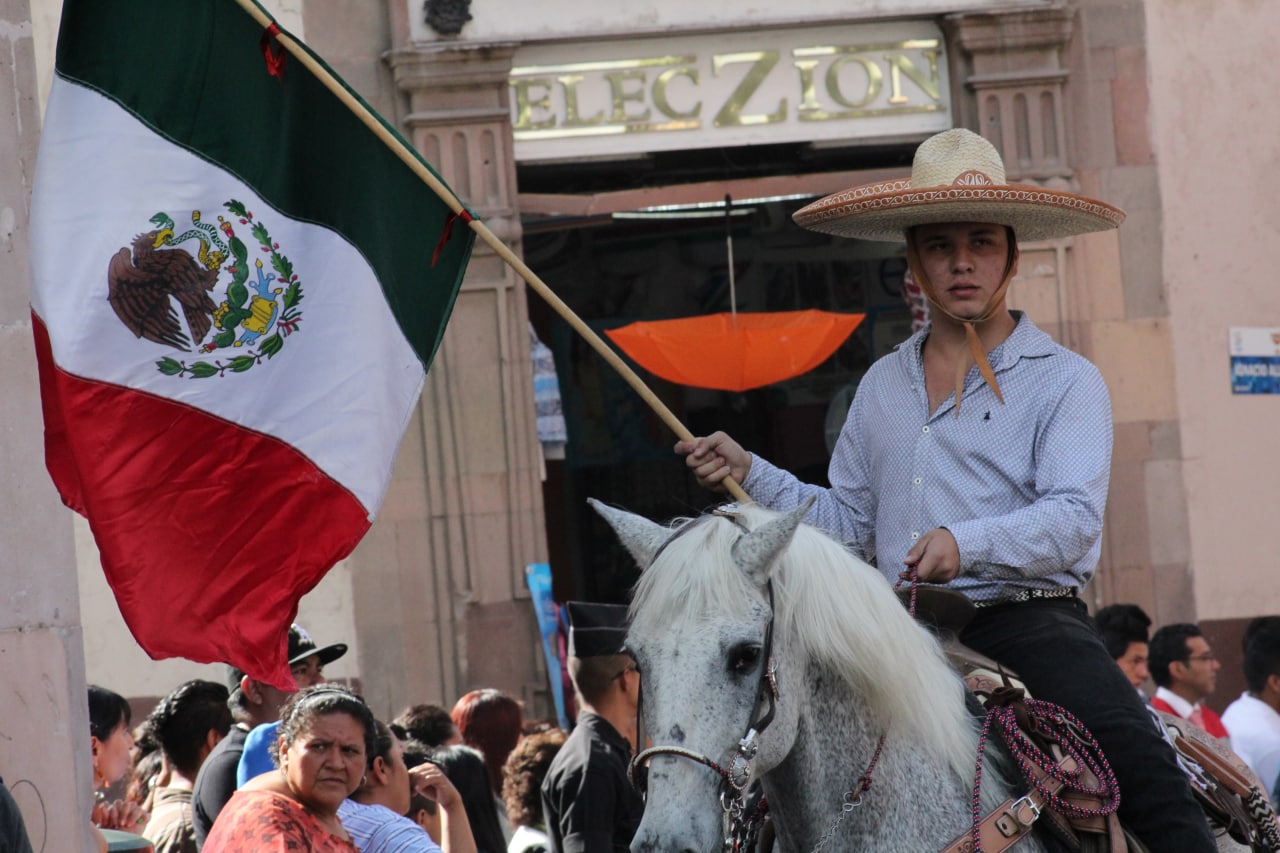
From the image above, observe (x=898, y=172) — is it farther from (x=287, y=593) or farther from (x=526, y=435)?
(x=287, y=593)

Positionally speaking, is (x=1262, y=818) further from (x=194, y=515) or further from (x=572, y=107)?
(x=572, y=107)

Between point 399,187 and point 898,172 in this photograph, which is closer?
point 399,187

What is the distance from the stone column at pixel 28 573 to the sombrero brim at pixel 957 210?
8.64 feet

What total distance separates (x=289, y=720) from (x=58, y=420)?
121cm

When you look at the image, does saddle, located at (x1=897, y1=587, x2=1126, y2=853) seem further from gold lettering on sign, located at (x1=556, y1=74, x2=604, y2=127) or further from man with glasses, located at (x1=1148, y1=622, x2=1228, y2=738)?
gold lettering on sign, located at (x1=556, y1=74, x2=604, y2=127)

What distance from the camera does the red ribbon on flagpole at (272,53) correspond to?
16.4 ft

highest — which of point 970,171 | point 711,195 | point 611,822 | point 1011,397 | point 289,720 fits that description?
point 711,195

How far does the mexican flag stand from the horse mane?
144cm

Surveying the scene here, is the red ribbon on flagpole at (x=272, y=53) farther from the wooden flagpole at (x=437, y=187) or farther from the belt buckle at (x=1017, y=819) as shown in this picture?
the belt buckle at (x=1017, y=819)

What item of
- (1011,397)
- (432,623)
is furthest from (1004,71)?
(1011,397)

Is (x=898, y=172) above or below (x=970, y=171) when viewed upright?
above

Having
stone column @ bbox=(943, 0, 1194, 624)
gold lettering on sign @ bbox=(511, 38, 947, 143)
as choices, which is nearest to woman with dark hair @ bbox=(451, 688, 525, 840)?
gold lettering on sign @ bbox=(511, 38, 947, 143)

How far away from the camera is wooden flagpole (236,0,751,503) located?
15.2 feet

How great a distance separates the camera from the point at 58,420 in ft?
16.1
